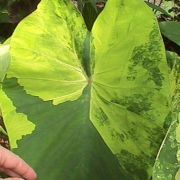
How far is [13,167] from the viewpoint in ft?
2.47

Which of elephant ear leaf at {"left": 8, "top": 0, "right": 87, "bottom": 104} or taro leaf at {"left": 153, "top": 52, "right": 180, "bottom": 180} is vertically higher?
elephant ear leaf at {"left": 8, "top": 0, "right": 87, "bottom": 104}

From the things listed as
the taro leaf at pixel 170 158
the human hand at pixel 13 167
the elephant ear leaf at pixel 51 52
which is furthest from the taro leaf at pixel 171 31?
the human hand at pixel 13 167

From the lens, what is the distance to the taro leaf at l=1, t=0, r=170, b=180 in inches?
36.4

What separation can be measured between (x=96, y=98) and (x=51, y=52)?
134mm

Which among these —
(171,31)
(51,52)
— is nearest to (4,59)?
(51,52)

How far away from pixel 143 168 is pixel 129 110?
0.11 meters

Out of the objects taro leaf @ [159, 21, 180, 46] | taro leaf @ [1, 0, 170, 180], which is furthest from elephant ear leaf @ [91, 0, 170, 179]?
taro leaf @ [159, 21, 180, 46]

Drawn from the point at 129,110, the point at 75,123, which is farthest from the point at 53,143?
the point at 129,110

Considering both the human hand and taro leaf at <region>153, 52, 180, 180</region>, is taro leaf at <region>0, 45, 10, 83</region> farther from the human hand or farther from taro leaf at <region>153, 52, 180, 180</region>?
taro leaf at <region>153, 52, 180, 180</region>

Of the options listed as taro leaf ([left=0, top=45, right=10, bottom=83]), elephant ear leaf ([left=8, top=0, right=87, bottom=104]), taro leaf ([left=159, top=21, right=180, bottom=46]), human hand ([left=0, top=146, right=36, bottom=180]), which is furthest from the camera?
taro leaf ([left=159, top=21, right=180, bottom=46])

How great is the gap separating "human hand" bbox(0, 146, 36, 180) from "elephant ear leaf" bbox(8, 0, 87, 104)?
22 centimetres

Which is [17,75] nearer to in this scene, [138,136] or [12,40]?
[12,40]

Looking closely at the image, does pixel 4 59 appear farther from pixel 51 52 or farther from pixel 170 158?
pixel 170 158

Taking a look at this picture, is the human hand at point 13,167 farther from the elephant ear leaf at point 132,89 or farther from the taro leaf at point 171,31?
the taro leaf at point 171,31
